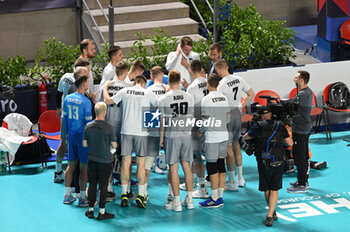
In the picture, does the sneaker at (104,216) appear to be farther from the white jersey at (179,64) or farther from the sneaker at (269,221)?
the white jersey at (179,64)

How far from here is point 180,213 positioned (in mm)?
8703

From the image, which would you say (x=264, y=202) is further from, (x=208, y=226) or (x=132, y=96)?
(x=132, y=96)

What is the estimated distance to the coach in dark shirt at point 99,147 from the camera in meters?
8.25

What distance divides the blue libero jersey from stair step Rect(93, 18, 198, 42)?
5.32 m

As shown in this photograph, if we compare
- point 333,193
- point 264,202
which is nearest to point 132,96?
point 264,202

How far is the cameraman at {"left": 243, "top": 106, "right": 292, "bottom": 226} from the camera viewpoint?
8.17m

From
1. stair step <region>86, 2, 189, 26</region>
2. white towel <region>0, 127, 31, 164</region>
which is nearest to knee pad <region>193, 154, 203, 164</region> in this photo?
white towel <region>0, 127, 31, 164</region>

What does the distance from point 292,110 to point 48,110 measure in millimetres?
4790

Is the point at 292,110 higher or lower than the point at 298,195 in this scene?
higher

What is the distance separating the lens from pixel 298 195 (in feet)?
30.5

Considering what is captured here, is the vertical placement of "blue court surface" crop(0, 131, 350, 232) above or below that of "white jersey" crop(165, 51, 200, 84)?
below

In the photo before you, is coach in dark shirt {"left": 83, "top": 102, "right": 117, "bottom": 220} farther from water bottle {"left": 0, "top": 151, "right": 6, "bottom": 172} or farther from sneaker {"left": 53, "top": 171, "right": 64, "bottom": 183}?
water bottle {"left": 0, "top": 151, "right": 6, "bottom": 172}

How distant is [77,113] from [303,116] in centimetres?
328

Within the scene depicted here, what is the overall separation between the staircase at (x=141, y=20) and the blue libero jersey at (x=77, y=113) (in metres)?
5.05
